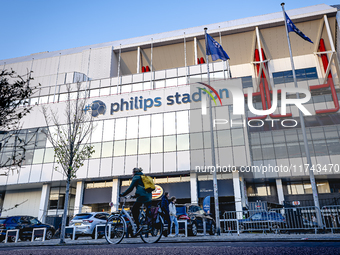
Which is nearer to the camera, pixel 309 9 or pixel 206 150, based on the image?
pixel 206 150

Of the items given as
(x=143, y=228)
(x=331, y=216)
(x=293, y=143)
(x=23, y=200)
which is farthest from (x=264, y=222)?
(x=23, y=200)

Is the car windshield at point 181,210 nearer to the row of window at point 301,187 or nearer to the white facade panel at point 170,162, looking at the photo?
the white facade panel at point 170,162

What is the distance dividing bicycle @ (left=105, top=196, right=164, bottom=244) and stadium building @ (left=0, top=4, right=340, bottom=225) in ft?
47.6

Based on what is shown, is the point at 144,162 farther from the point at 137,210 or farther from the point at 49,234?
the point at 137,210

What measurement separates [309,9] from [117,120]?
2859 centimetres

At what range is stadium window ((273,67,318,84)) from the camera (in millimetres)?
36031

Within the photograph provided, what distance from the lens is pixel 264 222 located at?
13047 millimetres

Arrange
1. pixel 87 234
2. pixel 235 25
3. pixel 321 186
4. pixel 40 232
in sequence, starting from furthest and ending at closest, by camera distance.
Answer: pixel 235 25
pixel 321 186
pixel 40 232
pixel 87 234

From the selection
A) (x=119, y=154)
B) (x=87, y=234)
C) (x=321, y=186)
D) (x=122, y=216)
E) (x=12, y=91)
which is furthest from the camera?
(x=321, y=186)

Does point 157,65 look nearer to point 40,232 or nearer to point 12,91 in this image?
point 40,232

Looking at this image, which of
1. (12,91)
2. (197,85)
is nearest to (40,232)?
(12,91)

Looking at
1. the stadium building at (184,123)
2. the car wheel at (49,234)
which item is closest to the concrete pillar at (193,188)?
the stadium building at (184,123)

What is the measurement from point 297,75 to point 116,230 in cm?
3592

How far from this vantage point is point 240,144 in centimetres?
2392
